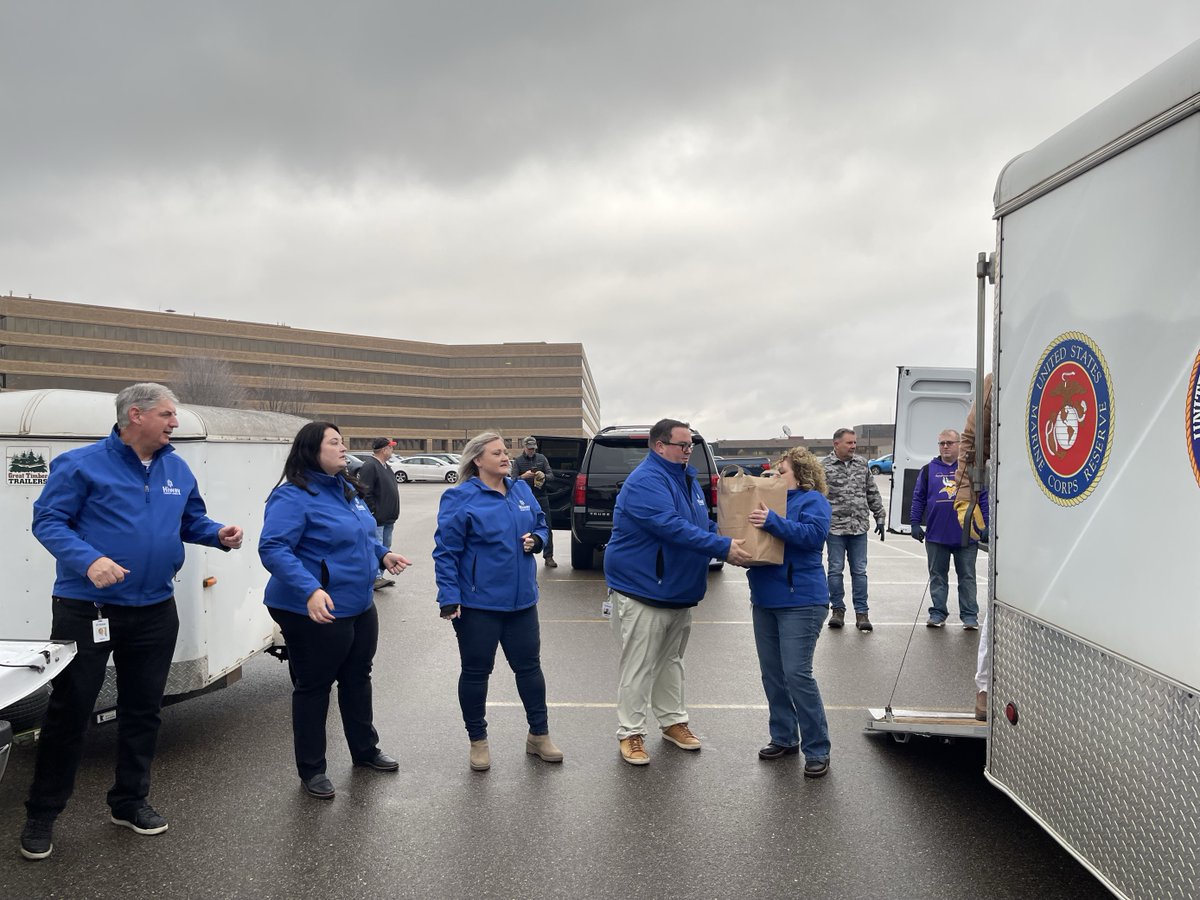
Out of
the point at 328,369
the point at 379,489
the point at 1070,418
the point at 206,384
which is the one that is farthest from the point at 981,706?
the point at 328,369

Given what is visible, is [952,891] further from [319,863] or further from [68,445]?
[68,445]

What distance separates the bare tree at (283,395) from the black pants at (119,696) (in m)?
82.9

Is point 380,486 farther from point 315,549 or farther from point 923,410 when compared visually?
point 923,410

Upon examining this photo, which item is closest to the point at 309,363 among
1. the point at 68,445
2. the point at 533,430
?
the point at 533,430

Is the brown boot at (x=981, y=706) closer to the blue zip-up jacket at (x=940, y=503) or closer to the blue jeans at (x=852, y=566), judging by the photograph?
the blue zip-up jacket at (x=940, y=503)

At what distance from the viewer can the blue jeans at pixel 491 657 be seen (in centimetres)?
455

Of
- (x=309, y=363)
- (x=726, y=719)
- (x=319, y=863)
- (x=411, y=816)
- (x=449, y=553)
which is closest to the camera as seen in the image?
(x=319, y=863)

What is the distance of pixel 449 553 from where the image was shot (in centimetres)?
454

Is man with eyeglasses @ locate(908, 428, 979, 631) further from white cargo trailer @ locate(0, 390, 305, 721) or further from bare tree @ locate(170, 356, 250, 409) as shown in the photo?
bare tree @ locate(170, 356, 250, 409)

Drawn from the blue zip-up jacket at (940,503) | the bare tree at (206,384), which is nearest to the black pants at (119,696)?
the blue zip-up jacket at (940,503)

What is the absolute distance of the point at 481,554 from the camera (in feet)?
14.9

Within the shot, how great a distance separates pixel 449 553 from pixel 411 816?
1.27m

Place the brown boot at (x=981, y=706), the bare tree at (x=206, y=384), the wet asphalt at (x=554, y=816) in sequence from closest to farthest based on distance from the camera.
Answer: the wet asphalt at (x=554, y=816) < the brown boot at (x=981, y=706) < the bare tree at (x=206, y=384)

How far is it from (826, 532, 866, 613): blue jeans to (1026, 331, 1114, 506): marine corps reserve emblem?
5421 mm
